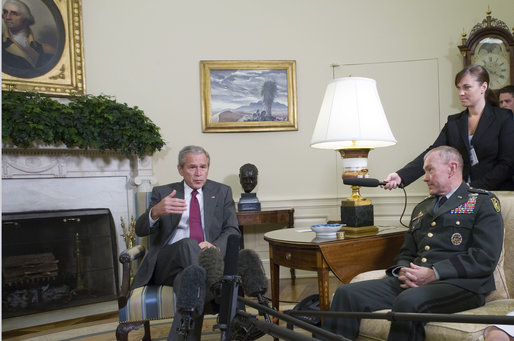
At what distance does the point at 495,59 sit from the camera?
185 inches

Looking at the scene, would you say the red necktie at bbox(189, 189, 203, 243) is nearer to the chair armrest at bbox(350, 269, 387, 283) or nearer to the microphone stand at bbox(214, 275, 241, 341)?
the chair armrest at bbox(350, 269, 387, 283)

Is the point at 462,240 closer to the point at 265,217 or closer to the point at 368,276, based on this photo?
the point at 368,276

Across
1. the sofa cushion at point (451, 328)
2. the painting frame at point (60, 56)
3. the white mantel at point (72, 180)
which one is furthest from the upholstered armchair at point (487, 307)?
the painting frame at point (60, 56)

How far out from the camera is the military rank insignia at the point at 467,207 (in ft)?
7.10

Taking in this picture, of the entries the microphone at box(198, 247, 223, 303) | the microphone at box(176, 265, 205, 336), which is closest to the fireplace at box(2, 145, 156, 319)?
the microphone at box(198, 247, 223, 303)

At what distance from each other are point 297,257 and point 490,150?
4.53 ft

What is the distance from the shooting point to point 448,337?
1778 mm

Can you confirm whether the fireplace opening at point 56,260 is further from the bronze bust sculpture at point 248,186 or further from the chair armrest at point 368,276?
the chair armrest at point 368,276

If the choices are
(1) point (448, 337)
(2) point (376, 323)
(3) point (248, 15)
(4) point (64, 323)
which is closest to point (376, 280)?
(2) point (376, 323)

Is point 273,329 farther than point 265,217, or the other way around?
point 265,217

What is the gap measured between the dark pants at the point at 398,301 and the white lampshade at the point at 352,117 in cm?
86

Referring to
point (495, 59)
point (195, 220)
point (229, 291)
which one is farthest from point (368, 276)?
point (495, 59)

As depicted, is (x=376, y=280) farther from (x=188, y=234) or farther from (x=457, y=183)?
(x=188, y=234)

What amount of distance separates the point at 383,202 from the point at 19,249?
12.2 ft
